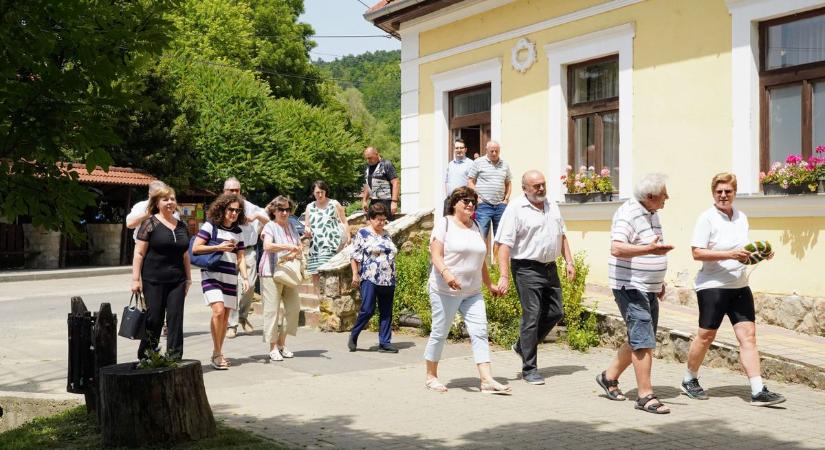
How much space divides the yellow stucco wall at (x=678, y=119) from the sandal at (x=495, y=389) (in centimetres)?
418

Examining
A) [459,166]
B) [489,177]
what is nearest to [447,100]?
[459,166]

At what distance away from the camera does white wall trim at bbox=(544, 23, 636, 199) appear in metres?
12.5

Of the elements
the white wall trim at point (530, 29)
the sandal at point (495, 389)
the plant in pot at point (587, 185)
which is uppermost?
the white wall trim at point (530, 29)

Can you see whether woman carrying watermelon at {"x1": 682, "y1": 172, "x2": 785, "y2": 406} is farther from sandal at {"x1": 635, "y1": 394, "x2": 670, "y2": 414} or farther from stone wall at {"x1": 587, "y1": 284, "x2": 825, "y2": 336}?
stone wall at {"x1": 587, "y1": 284, "x2": 825, "y2": 336}

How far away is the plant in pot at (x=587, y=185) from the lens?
12797mm

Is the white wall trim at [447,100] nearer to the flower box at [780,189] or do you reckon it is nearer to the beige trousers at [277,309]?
the flower box at [780,189]

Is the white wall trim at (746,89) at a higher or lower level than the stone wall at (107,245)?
higher

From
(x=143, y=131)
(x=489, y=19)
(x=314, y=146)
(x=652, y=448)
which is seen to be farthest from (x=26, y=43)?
(x=314, y=146)

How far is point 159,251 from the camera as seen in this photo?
8.55 meters

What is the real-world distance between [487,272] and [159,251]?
118 inches

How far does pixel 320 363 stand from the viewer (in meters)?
9.67

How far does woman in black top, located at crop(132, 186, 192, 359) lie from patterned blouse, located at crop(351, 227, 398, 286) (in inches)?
97.0

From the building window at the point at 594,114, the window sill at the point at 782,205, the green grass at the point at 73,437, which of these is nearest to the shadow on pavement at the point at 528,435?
the green grass at the point at 73,437

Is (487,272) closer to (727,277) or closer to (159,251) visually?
(727,277)
